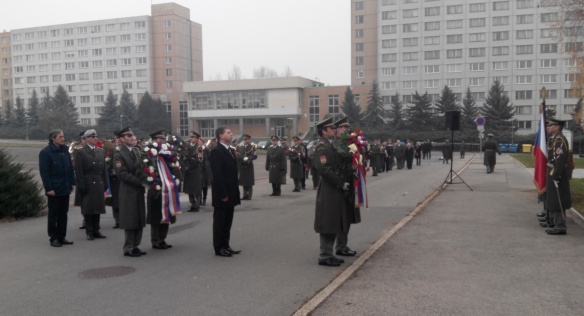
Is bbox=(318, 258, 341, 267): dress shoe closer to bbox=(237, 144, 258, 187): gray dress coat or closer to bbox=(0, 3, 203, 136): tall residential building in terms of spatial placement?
bbox=(237, 144, 258, 187): gray dress coat

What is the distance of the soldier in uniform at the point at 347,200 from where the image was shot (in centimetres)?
741

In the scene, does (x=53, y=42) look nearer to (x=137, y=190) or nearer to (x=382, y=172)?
(x=382, y=172)

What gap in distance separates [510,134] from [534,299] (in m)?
71.6

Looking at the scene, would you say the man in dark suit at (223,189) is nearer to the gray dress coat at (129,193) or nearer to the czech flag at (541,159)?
the gray dress coat at (129,193)

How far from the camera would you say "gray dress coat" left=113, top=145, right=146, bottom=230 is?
8172mm

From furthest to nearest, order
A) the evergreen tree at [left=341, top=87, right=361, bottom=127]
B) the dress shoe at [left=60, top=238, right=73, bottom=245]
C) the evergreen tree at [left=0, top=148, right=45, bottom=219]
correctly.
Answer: the evergreen tree at [left=341, top=87, right=361, bottom=127], the evergreen tree at [left=0, top=148, right=45, bottom=219], the dress shoe at [left=60, top=238, right=73, bottom=245]

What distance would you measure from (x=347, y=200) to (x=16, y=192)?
8.33m

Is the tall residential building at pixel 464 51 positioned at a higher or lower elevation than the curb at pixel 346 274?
higher

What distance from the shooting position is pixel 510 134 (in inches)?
2813

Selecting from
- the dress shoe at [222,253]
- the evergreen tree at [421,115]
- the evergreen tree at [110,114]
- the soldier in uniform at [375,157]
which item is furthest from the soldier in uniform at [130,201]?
the evergreen tree at [110,114]

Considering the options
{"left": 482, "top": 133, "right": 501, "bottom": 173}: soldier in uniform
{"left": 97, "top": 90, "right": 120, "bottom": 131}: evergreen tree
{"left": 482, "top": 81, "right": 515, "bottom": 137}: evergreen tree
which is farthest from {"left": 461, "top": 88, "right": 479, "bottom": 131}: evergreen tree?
{"left": 97, "top": 90, "right": 120, "bottom": 131}: evergreen tree

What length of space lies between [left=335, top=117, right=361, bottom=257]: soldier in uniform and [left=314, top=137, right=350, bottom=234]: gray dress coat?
6 cm

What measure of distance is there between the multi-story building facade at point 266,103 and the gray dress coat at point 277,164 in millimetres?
74933

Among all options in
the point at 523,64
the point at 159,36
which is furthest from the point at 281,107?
the point at 523,64
